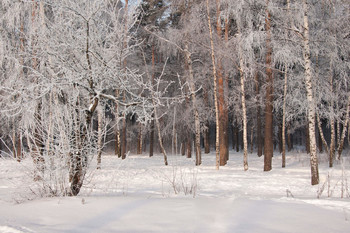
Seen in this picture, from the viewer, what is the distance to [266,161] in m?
12.7

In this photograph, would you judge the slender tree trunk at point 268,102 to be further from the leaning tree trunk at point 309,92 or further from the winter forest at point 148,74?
the leaning tree trunk at point 309,92

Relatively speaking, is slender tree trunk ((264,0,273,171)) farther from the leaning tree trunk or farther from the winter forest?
the leaning tree trunk

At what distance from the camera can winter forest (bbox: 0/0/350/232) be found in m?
4.70

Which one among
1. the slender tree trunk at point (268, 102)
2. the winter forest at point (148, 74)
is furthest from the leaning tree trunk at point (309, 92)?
the slender tree trunk at point (268, 102)

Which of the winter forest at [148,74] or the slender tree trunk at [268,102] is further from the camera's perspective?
the slender tree trunk at [268,102]

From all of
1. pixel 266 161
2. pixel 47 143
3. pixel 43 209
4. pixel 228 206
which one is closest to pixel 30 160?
pixel 47 143

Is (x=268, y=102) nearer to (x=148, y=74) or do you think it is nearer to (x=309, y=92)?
(x=309, y=92)

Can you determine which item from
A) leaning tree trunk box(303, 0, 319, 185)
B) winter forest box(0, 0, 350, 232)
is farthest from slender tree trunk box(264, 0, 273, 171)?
leaning tree trunk box(303, 0, 319, 185)

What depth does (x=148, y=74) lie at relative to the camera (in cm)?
930

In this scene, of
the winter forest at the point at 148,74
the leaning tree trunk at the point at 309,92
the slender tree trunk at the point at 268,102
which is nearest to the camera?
→ the winter forest at the point at 148,74

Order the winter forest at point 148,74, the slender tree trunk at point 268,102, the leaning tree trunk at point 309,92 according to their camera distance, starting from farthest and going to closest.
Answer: the slender tree trunk at point 268,102 < the leaning tree trunk at point 309,92 < the winter forest at point 148,74

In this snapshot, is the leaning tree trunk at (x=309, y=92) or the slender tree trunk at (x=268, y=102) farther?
the slender tree trunk at (x=268, y=102)

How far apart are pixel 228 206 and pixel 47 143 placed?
10.2 feet

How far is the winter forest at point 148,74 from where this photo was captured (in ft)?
15.4
